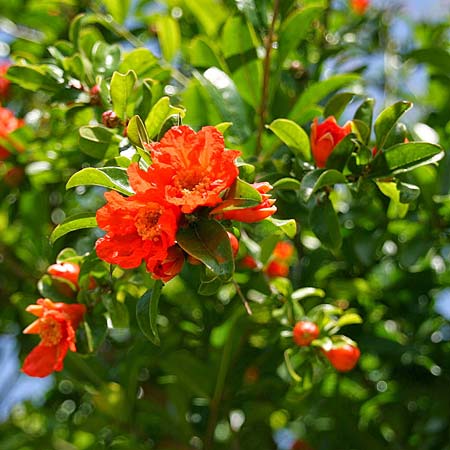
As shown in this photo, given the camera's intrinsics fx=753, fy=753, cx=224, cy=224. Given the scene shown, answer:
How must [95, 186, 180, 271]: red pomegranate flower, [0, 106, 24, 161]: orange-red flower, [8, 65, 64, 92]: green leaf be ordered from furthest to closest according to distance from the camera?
[0, 106, 24, 161]: orange-red flower → [8, 65, 64, 92]: green leaf → [95, 186, 180, 271]: red pomegranate flower

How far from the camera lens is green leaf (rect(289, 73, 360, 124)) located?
5.04 ft

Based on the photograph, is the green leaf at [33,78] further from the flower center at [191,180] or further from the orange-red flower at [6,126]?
the flower center at [191,180]

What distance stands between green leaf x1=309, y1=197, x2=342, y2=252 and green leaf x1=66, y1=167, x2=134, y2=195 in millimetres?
414

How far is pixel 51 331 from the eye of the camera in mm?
1188

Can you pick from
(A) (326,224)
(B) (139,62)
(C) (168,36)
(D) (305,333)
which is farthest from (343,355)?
(C) (168,36)

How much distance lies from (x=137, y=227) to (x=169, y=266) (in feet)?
0.23

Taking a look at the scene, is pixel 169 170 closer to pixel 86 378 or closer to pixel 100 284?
pixel 100 284

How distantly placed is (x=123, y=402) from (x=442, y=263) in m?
0.90

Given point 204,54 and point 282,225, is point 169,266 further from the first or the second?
point 204,54

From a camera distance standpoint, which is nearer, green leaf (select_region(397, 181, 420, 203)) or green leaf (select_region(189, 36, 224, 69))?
green leaf (select_region(397, 181, 420, 203))

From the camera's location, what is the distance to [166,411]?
1.94 meters

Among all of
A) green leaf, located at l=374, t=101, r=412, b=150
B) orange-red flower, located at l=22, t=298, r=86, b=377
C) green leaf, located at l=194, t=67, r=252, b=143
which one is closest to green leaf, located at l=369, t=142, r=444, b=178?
green leaf, located at l=374, t=101, r=412, b=150

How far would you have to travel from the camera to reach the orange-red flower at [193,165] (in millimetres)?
914

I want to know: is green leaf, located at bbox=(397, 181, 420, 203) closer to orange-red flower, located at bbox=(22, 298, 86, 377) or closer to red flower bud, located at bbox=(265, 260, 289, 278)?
red flower bud, located at bbox=(265, 260, 289, 278)
